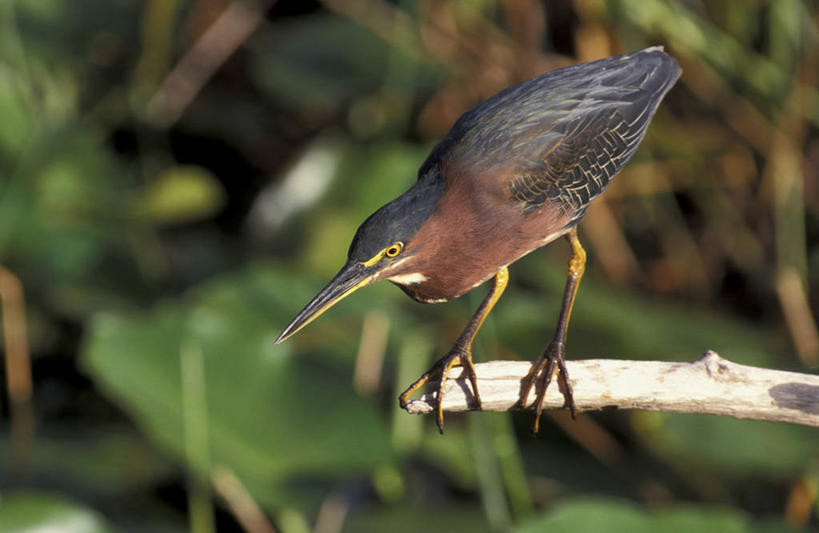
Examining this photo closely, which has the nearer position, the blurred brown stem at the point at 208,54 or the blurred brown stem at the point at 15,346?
the blurred brown stem at the point at 15,346

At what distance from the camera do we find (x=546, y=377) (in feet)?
5.38

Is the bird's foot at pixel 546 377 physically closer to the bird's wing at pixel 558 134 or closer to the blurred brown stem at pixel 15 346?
the bird's wing at pixel 558 134

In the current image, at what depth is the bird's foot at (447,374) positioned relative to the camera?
62.6 inches

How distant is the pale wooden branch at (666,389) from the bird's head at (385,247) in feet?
0.66

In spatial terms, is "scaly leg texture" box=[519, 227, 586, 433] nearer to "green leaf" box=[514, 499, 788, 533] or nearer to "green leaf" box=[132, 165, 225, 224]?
"green leaf" box=[514, 499, 788, 533]

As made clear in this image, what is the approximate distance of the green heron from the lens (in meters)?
1.54

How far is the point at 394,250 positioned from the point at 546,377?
320 mm

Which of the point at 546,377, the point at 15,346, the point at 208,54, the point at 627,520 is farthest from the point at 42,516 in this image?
the point at 208,54

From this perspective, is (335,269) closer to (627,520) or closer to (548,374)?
(627,520)

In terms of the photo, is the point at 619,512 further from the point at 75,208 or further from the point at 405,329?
the point at 75,208

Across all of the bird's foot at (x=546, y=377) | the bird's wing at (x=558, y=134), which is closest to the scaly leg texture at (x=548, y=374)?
the bird's foot at (x=546, y=377)

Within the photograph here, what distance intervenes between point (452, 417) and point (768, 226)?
1359mm

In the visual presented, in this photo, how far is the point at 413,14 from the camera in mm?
4051

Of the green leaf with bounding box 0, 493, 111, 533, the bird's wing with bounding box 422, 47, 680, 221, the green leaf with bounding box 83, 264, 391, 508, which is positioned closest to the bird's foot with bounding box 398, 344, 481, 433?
the bird's wing with bounding box 422, 47, 680, 221
